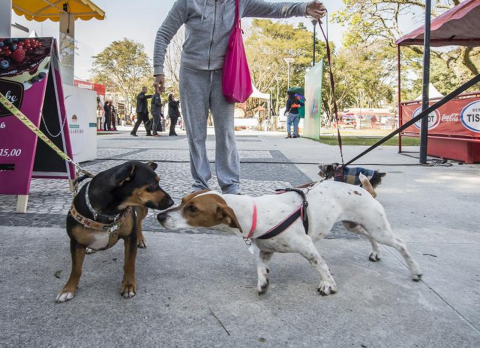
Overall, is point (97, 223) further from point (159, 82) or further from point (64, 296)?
point (159, 82)

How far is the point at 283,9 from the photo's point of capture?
11.3 ft

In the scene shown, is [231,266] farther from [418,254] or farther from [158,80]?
[158,80]

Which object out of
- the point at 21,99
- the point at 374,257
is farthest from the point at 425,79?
the point at 21,99

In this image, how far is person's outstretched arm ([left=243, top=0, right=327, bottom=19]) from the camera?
3.24 metres

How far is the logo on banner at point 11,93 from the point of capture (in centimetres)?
364

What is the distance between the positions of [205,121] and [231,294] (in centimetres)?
204

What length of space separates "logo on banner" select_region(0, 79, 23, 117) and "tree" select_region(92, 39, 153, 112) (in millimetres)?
41757

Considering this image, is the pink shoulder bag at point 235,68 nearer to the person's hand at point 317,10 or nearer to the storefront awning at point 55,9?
the person's hand at point 317,10

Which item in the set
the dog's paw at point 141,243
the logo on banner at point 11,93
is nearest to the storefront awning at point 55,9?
the logo on banner at point 11,93

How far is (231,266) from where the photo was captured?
2391mm

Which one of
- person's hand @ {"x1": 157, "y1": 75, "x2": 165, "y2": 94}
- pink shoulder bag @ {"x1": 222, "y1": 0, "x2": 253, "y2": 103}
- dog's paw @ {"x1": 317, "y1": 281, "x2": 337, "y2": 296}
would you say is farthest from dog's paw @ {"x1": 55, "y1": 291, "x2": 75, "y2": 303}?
person's hand @ {"x1": 157, "y1": 75, "x2": 165, "y2": 94}

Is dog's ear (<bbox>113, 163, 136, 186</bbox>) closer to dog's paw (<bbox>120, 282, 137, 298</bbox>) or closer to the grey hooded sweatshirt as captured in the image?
dog's paw (<bbox>120, 282, 137, 298</bbox>)

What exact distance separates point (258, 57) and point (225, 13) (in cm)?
3716

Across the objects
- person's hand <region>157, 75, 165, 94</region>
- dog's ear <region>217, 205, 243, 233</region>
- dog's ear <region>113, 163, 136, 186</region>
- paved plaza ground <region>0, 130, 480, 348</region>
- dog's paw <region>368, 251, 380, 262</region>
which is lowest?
paved plaza ground <region>0, 130, 480, 348</region>
